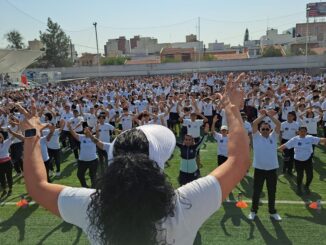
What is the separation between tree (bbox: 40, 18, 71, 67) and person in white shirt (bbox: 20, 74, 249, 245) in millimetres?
77775

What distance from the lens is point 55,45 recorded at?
7488 centimetres

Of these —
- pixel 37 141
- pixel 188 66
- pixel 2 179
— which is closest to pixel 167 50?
pixel 188 66

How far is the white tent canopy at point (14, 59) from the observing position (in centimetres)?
3894

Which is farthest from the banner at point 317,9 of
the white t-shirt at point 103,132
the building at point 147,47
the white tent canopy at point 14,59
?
the white t-shirt at point 103,132

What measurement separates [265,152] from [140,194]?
5762 millimetres

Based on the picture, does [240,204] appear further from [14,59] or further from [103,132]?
[14,59]

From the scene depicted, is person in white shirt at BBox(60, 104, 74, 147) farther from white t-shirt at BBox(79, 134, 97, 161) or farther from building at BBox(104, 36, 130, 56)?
building at BBox(104, 36, 130, 56)

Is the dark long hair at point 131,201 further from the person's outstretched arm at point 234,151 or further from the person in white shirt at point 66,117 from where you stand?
the person in white shirt at point 66,117

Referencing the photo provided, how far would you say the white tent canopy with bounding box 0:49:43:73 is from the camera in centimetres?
3894

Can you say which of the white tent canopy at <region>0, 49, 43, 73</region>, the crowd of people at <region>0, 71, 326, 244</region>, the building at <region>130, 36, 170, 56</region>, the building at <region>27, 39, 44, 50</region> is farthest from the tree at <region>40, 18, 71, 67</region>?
the crowd of people at <region>0, 71, 326, 244</region>

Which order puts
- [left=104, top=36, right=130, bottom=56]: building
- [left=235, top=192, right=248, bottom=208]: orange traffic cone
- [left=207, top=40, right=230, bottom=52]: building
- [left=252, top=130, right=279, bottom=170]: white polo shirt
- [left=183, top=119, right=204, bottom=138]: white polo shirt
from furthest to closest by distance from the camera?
1. [left=104, top=36, right=130, bottom=56]: building
2. [left=207, top=40, right=230, bottom=52]: building
3. [left=183, top=119, right=204, bottom=138]: white polo shirt
4. [left=235, top=192, right=248, bottom=208]: orange traffic cone
5. [left=252, top=130, right=279, bottom=170]: white polo shirt

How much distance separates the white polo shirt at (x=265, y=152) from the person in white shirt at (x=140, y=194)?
5297 mm

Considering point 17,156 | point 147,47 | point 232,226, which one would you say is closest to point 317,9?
point 17,156

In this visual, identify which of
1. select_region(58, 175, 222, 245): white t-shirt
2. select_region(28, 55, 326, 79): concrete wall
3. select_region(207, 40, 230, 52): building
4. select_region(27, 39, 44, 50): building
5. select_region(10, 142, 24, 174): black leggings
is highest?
select_region(27, 39, 44, 50): building
